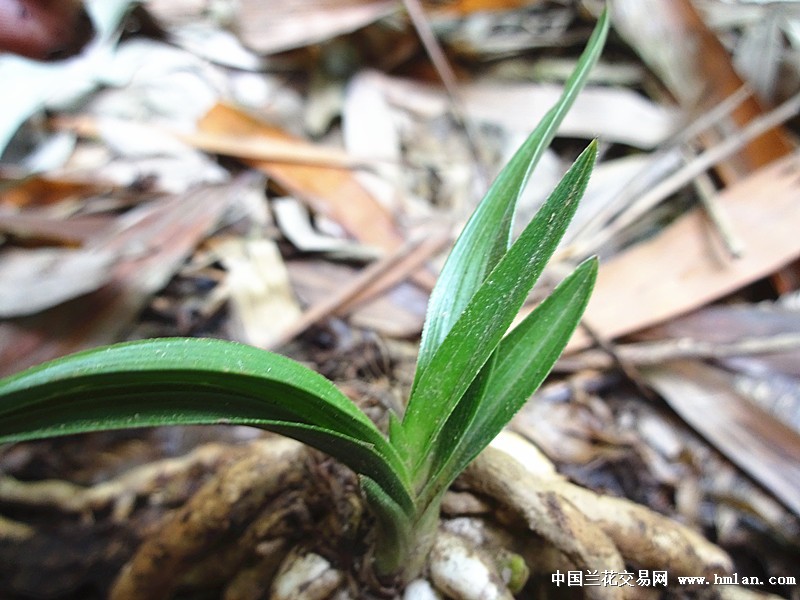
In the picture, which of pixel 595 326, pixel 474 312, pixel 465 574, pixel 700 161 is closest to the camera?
pixel 474 312

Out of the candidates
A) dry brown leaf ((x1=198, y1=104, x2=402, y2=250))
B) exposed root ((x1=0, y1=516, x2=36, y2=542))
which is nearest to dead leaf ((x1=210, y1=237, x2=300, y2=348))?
dry brown leaf ((x1=198, y1=104, x2=402, y2=250))

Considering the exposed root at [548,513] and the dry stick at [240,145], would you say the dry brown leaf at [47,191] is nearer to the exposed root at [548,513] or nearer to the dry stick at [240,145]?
the dry stick at [240,145]

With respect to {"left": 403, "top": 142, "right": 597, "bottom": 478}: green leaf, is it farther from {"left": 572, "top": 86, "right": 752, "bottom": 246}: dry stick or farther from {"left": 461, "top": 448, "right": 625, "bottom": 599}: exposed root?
{"left": 572, "top": 86, "right": 752, "bottom": 246}: dry stick

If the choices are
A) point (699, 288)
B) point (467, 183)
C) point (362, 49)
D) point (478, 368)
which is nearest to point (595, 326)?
point (699, 288)

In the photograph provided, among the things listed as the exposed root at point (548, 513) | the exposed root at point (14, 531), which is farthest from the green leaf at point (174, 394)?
the exposed root at point (14, 531)

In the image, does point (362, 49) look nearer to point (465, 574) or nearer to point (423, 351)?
point (423, 351)

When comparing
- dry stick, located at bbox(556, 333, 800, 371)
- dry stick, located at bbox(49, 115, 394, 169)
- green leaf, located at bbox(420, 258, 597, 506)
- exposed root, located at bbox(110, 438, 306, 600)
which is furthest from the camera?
dry stick, located at bbox(49, 115, 394, 169)

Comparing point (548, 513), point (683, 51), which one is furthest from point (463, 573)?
point (683, 51)
